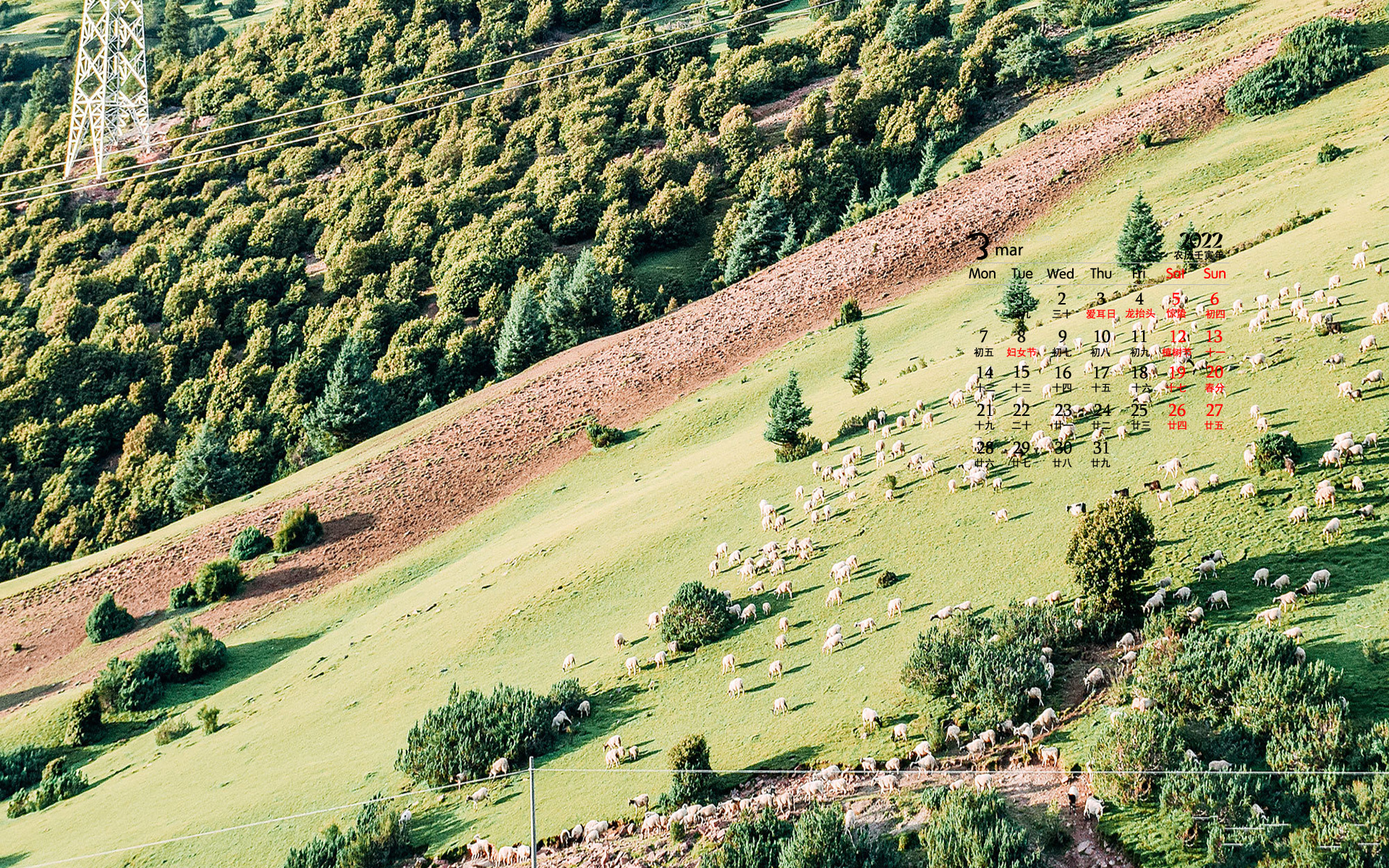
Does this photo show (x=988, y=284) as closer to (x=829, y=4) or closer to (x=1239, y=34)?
(x=1239, y=34)

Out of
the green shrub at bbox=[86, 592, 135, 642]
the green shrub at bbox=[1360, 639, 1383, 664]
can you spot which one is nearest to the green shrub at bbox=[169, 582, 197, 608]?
the green shrub at bbox=[86, 592, 135, 642]

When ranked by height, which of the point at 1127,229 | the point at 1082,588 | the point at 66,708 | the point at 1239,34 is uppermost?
the point at 1239,34

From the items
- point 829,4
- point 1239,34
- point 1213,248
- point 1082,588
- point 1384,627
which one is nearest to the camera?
point 1384,627

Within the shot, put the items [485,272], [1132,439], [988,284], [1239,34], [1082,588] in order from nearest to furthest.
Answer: [1082,588] → [1132,439] → [988,284] → [1239,34] → [485,272]

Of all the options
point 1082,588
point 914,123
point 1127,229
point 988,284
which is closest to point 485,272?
point 914,123

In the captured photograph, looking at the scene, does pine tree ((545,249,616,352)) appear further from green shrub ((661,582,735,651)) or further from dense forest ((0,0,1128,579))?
green shrub ((661,582,735,651))

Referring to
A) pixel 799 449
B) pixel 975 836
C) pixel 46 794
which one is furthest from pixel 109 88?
pixel 975 836

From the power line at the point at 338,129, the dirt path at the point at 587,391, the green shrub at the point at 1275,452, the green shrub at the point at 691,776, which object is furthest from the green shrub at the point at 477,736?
the power line at the point at 338,129
